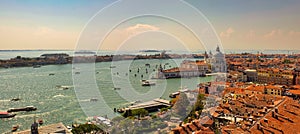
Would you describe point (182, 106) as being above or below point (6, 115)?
above

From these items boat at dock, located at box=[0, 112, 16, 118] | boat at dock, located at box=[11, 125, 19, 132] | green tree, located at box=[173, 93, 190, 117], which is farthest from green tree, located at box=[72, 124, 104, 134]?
boat at dock, located at box=[0, 112, 16, 118]

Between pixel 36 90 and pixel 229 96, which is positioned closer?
pixel 229 96

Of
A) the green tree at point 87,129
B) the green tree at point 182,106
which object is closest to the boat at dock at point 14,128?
the green tree at point 87,129

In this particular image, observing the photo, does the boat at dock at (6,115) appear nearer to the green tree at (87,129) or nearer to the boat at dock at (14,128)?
the boat at dock at (14,128)

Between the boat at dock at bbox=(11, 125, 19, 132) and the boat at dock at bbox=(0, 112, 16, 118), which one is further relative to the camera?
the boat at dock at bbox=(0, 112, 16, 118)

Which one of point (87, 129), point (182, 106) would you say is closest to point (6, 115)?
point (87, 129)

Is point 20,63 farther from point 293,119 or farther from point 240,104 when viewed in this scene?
point 293,119

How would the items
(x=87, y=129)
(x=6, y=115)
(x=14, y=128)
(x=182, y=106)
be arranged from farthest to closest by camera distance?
(x=6, y=115) → (x=182, y=106) → (x=14, y=128) → (x=87, y=129)

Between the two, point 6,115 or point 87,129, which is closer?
point 87,129

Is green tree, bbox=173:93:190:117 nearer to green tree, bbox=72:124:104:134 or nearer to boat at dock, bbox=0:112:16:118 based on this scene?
green tree, bbox=72:124:104:134

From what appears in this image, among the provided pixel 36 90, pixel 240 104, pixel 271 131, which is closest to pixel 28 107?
pixel 36 90

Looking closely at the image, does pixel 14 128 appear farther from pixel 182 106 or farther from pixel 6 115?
pixel 182 106
